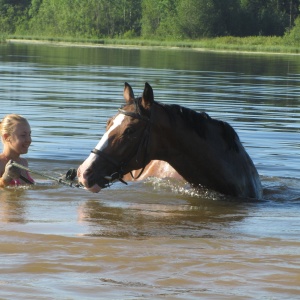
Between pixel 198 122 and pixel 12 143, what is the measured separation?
1.68 metres

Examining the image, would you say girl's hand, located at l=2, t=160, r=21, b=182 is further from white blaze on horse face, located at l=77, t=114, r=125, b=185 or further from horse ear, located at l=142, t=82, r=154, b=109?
horse ear, located at l=142, t=82, r=154, b=109

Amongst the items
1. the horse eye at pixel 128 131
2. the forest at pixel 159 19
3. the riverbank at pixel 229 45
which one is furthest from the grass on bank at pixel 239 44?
the horse eye at pixel 128 131

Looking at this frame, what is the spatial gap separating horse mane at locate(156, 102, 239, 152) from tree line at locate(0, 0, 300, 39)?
297ft

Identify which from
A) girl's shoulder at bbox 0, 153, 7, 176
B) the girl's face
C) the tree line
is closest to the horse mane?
the girl's face

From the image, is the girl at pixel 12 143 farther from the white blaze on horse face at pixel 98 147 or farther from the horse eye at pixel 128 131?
the horse eye at pixel 128 131

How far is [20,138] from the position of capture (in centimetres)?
796

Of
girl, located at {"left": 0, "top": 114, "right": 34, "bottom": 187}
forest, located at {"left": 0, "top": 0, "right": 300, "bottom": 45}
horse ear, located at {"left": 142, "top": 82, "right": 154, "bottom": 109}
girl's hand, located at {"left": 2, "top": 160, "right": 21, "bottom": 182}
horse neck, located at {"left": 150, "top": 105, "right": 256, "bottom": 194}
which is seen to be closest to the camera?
horse ear, located at {"left": 142, "top": 82, "right": 154, "bottom": 109}

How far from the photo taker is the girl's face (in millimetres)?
7891

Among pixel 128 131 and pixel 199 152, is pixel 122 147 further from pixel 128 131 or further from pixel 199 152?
pixel 199 152

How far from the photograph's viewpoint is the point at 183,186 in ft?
27.3

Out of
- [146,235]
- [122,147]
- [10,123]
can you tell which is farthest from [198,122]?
[10,123]

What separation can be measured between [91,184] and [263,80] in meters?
21.8

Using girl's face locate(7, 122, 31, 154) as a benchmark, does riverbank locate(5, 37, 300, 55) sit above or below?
below

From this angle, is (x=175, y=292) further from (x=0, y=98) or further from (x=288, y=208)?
(x=0, y=98)
